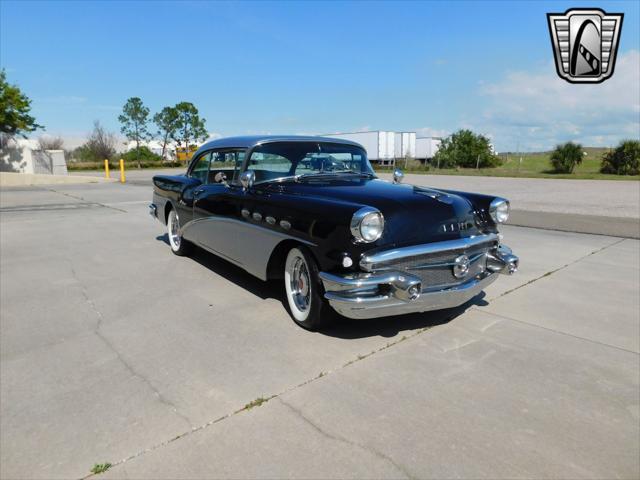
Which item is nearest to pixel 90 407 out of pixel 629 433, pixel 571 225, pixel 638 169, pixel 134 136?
pixel 629 433

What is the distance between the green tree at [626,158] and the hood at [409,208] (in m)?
29.6

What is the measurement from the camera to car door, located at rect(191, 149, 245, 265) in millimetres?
4196

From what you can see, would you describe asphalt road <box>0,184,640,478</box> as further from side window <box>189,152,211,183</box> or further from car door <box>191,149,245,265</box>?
side window <box>189,152,211,183</box>

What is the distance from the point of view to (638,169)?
27.2m

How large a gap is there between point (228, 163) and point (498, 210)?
103 inches

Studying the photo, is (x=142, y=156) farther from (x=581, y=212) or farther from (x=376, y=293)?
(x=376, y=293)

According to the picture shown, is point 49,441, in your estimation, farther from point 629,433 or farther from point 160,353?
point 629,433

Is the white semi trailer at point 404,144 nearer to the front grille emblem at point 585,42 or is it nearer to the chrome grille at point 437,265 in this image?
the front grille emblem at point 585,42

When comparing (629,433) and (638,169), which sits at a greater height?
(638,169)

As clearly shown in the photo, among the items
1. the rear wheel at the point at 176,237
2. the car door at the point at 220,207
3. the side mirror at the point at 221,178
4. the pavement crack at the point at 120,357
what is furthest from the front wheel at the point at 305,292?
the rear wheel at the point at 176,237

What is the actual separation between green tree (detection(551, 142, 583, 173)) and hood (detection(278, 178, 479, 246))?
30.3m

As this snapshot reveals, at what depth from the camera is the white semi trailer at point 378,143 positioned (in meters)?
40.2

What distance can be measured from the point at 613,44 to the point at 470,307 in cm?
854

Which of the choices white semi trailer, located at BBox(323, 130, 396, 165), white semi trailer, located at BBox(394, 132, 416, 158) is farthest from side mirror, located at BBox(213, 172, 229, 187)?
white semi trailer, located at BBox(394, 132, 416, 158)
